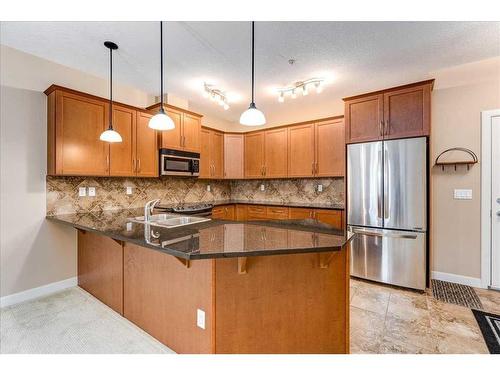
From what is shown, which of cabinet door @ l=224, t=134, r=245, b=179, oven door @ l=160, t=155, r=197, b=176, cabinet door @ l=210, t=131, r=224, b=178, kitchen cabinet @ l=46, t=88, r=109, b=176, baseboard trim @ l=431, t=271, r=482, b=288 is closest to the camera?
kitchen cabinet @ l=46, t=88, r=109, b=176

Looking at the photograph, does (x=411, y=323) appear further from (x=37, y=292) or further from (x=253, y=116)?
(x=37, y=292)

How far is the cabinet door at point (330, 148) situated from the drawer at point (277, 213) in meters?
0.82

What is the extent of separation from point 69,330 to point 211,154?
314 cm

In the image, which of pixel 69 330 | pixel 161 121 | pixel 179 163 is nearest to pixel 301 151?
pixel 179 163

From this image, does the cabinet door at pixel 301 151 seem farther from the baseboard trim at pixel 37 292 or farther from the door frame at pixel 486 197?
the baseboard trim at pixel 37 292

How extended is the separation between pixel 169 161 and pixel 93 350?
7.67ft

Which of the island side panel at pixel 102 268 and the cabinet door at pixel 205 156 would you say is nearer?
the island side panel at pixel 102 268

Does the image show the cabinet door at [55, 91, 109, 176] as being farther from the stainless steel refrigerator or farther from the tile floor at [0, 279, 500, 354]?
the stainless steel refrigerator

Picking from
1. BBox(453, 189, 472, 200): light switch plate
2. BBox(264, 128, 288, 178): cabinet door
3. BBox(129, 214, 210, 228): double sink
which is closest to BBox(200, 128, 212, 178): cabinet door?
BBox(264, 128, 288, 178): cabinet door

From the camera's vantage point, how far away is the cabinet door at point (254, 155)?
14.8ft

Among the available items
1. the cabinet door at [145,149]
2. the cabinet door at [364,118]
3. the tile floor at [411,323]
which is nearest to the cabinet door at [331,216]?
the tile floor at [411,323]

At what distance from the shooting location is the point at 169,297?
173cm

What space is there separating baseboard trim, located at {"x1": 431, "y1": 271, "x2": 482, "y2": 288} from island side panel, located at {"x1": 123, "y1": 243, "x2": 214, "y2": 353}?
318cm

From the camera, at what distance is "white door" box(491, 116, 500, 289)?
9.01ft
